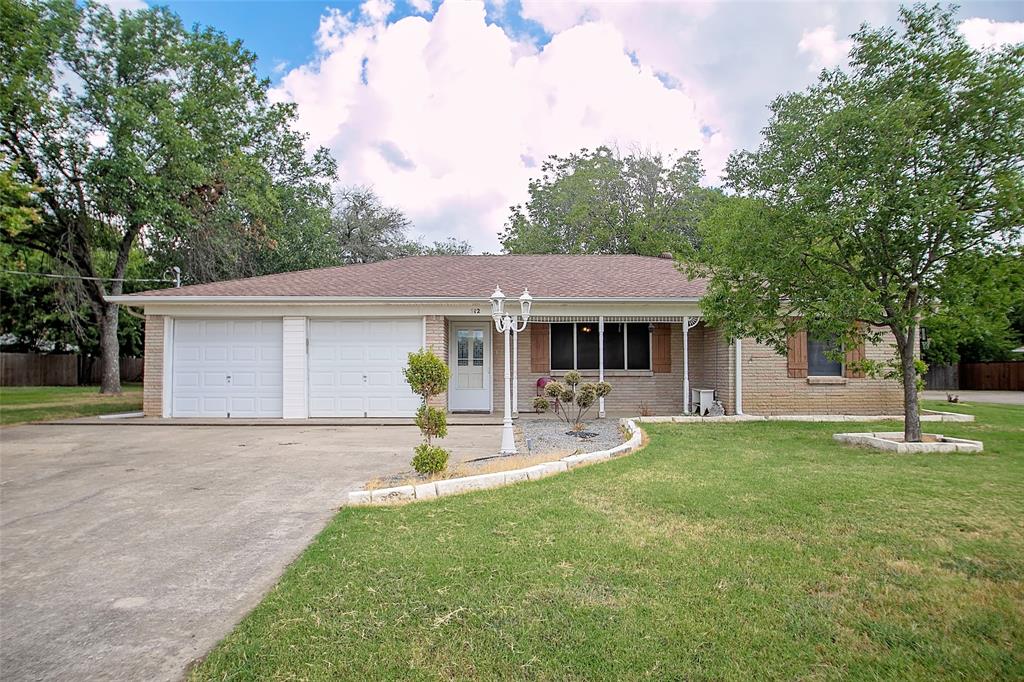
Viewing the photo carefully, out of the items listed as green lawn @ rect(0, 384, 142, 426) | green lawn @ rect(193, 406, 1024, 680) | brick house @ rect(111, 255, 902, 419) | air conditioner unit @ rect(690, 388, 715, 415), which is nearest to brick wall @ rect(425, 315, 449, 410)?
brick house @ rect(111, 255, 902, 419)

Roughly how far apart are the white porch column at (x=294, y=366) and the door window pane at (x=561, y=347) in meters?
5.58

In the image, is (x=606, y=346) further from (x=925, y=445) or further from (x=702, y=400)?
(x=925, y=445)

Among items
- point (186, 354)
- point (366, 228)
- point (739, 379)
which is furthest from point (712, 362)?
point (366, 228)

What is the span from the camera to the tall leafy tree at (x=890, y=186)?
7434 millimetres

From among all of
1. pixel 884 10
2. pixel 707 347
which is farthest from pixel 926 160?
pixel 707 347

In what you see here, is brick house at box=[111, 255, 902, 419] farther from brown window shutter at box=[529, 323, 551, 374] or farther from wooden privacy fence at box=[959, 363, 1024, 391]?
wooden privacy fence at box=[959, 363, 1024, 391]

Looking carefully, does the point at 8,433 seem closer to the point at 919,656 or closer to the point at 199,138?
the point at 199,138

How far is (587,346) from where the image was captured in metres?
13.7

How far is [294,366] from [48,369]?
23149 mm

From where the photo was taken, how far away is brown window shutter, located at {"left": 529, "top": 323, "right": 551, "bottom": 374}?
13531 mm

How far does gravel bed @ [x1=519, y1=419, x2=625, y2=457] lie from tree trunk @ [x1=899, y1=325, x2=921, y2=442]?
4.07 m

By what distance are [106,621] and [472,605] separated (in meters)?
1.95

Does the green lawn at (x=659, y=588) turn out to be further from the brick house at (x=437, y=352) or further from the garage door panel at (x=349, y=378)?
the garage door panel at (x=349, y=378)

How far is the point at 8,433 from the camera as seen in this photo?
10.6m
